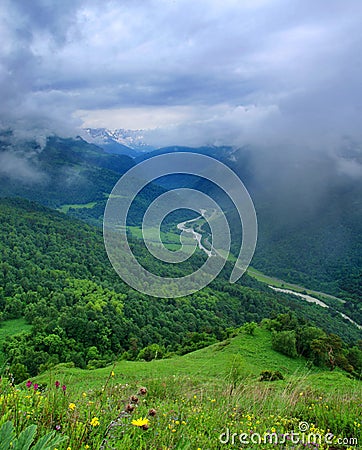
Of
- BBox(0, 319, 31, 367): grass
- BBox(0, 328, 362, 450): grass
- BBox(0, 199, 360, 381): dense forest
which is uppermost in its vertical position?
BBox(0, 328, 362, 450): grass

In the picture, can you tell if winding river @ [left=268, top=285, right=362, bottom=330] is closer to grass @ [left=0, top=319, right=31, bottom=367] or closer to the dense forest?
the dense forest

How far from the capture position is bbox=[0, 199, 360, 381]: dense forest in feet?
119

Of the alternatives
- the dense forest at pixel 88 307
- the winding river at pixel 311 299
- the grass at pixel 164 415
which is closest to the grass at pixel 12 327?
the dense forest at pixel 88 307

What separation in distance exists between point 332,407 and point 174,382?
2.88m

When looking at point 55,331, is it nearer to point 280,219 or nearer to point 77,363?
point 77,363

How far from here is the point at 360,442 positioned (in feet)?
11.8

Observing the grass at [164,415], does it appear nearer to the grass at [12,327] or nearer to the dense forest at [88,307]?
the dense forest at [88,307]

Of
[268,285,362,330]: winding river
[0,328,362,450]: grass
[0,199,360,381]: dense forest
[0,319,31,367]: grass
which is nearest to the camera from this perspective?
[0,328,362,450]: grass

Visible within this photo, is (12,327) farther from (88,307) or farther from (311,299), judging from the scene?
(311,299)

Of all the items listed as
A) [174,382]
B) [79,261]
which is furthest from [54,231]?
[174,382]

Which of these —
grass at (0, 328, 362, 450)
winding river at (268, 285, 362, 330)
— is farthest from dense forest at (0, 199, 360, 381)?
grass at (0, 328, 362, 450)

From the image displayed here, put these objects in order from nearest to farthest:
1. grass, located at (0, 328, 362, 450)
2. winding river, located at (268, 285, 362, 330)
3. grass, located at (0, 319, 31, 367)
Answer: grass, located at (0, 328, 362, 450) < grass, located at (0, 319, 31, 367) < winding river, located at (268, 285, 362, 330)

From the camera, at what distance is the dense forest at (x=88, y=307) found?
36156 mm

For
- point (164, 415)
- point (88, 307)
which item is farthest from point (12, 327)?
point (164, 415)
